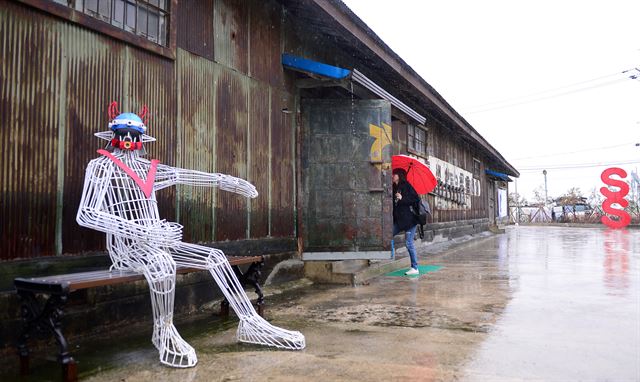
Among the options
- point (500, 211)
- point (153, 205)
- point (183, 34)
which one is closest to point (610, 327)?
point (153, 205)

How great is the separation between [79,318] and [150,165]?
4.68 ft

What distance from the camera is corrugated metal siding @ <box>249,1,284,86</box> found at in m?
6.73

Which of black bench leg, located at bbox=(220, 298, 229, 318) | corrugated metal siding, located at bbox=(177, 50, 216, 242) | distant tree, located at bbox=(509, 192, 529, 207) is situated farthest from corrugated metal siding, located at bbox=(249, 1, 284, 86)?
distant tree, located at bbox=(509, 192, 529, 207)

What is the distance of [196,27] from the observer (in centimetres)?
569

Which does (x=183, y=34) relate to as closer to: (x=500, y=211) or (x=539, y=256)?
(x=539, y=256)

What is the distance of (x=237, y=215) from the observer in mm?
6285

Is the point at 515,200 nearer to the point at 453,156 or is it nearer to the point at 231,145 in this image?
the point at 453,156

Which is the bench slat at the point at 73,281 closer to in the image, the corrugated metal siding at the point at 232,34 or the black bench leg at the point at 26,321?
the black bench leg at the point at 26,321

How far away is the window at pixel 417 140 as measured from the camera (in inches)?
505

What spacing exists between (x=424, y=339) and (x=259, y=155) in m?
3.62

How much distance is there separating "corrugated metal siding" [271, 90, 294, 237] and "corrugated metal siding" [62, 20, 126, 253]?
2.92 metres

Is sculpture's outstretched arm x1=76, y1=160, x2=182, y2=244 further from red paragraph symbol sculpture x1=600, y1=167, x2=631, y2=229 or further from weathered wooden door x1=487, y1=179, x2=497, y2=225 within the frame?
weathered wooden door x1=487, y1=179, x2=497, y2=225

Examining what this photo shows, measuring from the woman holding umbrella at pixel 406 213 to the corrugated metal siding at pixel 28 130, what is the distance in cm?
579

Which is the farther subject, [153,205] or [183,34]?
[183,34]
